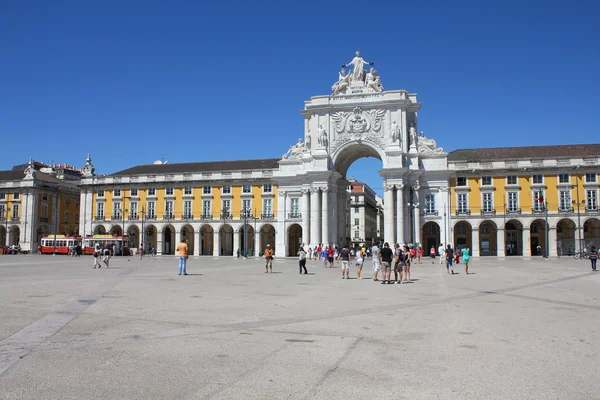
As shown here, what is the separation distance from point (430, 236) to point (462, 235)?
4195 mm

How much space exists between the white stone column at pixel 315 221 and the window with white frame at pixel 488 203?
20369 millimetres

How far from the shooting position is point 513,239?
7219 centimetres

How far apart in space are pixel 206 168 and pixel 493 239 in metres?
42.7

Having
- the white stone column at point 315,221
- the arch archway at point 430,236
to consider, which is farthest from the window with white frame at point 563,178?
the white stone column at point 315,221

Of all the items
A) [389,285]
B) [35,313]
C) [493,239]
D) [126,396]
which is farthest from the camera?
[493,239]

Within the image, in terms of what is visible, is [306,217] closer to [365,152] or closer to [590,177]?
[365,152]

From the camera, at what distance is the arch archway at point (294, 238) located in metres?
75.6

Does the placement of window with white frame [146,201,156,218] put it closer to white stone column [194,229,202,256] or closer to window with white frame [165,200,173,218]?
window with white frame [165,200,173,218]

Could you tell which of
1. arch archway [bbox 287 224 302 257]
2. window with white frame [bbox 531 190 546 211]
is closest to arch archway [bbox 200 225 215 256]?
arch archway [bbox 287 224 302 257]

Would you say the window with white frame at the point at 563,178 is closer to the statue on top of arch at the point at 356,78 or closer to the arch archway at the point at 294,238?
the statue on top of arch at the point at 356,78

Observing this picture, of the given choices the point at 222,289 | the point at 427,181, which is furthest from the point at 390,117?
the point at 222,289

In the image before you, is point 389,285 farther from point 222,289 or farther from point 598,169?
point 598,169

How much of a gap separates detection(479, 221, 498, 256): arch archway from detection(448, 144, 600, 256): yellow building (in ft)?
1.41

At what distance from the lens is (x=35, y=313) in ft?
42.0
